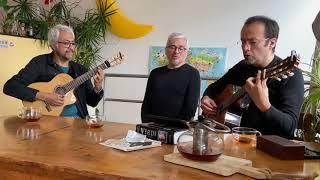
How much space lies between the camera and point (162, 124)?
1.50 m

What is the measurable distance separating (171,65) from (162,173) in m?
1.77

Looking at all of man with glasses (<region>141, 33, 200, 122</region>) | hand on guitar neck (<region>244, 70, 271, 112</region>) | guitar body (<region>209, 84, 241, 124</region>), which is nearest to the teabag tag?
hand on guitar neck (<region>244, 70, 271, 112</region>)

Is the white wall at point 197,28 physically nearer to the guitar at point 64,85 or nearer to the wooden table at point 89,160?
the guitar at point 64,85

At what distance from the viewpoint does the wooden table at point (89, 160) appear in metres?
1.02

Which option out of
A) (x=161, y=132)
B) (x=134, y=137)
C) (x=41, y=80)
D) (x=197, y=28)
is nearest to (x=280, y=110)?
(x=161, y=132)

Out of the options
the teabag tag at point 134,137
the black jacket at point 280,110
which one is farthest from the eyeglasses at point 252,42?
the teabag tag at point 134,137

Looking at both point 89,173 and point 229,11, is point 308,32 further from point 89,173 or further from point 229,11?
point 89,173

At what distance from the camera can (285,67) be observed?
61.2 inches

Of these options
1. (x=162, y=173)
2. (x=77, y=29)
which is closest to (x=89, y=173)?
(x=162, y=173)

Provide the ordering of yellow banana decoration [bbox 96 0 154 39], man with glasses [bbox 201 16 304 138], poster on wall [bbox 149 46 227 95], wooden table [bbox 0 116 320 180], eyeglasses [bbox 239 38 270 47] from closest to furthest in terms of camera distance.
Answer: wooden table [bbox 0 116 320 180] → man with glasses [bbox 201 16 304 138] → eyeglasses [bbox 239 38 270 47] → poster on wall [bbox 149 46 227 95] → yellow banana decoration [bbox 96 0 154 39]

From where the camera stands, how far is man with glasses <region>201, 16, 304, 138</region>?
5.21ft

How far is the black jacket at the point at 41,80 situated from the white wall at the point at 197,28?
159 centimetres

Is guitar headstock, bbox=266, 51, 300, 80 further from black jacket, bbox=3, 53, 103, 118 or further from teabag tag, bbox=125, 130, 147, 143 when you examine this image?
black jacket, bbox=3, 53, 103, 118

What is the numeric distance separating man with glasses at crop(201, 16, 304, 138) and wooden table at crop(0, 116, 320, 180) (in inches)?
10.5
